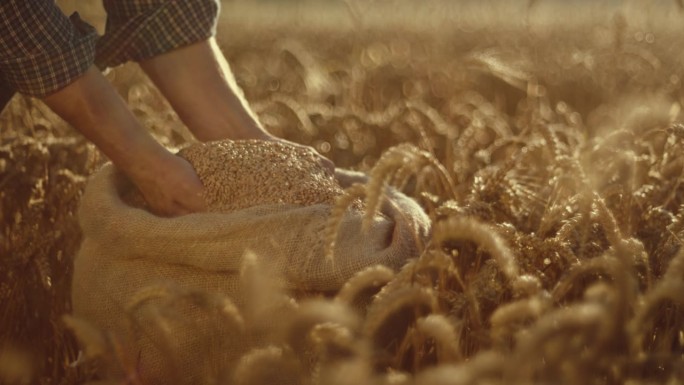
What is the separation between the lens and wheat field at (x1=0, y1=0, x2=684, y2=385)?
40.8 inches

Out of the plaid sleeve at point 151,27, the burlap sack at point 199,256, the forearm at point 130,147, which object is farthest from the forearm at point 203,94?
the burlap sack at point 199,256

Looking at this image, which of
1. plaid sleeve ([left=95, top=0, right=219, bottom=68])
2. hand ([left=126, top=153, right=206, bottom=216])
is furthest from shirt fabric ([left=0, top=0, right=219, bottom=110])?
hand ([left=126, top=153, right=206, bottom=216])

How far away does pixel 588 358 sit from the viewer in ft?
3.24

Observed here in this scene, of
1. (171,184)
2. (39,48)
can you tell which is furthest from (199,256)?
(39,48)

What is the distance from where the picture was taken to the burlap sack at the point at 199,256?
1.68 metres

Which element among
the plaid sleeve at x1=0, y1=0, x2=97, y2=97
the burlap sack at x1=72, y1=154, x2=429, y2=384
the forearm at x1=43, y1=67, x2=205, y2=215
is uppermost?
the plaid sleeve at x1=0, y1=0, x2=97, y2=97

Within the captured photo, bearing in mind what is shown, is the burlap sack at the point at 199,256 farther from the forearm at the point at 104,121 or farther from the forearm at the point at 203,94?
the forearm at the point at 203,94

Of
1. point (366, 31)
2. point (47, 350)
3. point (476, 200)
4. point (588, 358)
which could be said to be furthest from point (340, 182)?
point (366, 31)

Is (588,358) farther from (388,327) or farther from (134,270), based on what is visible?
(134,270)

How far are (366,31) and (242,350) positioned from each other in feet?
22.7

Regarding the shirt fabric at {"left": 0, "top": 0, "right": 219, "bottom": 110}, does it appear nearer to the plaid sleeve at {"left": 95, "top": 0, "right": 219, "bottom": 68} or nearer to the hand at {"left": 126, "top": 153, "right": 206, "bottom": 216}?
the plaid sleeve at {"left": 95, "top": 0, "right": 219, "bottom": 68}

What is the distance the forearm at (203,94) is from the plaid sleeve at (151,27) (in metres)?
0.03

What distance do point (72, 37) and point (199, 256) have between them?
65cm

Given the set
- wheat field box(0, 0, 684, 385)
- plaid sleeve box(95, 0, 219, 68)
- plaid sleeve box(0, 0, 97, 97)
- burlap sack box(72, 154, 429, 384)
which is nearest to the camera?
wheat field box(0, 0, 684, 385)
